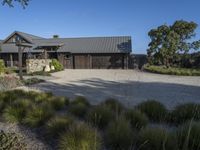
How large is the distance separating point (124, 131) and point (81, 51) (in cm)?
2930

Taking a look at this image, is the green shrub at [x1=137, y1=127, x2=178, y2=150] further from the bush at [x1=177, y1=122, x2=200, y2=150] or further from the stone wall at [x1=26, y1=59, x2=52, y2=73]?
the stone wall at [x1=26, y1=59, x2=52, y2=73]

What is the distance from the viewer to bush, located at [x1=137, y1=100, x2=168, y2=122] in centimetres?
597

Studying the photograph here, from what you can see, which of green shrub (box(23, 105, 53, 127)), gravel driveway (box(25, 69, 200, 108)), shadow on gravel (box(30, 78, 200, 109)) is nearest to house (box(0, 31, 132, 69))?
gravel driveway (box(25, 69, 200, 108))

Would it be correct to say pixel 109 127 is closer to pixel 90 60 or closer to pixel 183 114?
pixel 183 114

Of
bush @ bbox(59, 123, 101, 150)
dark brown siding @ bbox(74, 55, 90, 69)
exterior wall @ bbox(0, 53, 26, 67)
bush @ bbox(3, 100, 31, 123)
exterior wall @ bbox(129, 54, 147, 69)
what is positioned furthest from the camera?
exterior wall @ bbox(0, 53, 26, 67)

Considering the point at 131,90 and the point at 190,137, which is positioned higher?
the point at 131,90

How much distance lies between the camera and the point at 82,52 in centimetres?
3275

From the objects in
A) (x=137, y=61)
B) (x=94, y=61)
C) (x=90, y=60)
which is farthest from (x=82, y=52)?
(x=137, y=61)

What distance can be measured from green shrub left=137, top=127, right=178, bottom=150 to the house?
27192 mm

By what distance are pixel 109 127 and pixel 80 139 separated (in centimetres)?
83

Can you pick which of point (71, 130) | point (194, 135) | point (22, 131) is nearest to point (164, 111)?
point (194, 135)

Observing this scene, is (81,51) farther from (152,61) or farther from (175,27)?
(175,27)

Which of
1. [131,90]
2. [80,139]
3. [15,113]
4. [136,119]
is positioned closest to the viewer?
[80,139]

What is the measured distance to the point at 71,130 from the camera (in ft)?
13.3
